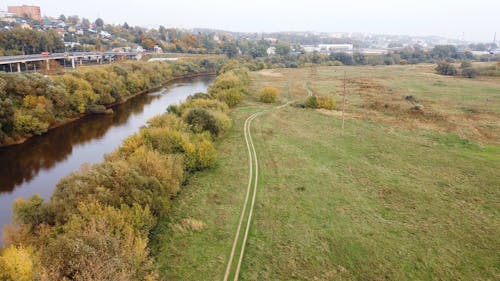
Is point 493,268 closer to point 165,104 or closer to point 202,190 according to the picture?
point 202,190

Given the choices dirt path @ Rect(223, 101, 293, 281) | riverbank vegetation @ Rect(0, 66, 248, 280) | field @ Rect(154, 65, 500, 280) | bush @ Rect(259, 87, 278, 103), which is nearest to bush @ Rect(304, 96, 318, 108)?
bush @ Rect(259, 87, 278, 103)

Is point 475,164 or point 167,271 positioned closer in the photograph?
point 167,271

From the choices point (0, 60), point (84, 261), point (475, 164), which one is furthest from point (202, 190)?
point (0, 60)

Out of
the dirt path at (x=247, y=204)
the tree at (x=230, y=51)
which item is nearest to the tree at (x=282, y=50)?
the tree at (x=230, y=51)

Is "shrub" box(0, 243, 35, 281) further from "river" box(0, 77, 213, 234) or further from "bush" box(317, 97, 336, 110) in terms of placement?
"bush" box(317, 97, 336, 110)

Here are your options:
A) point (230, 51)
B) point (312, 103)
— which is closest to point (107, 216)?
point (312, 103)

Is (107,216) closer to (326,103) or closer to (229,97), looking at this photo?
(229,97)
